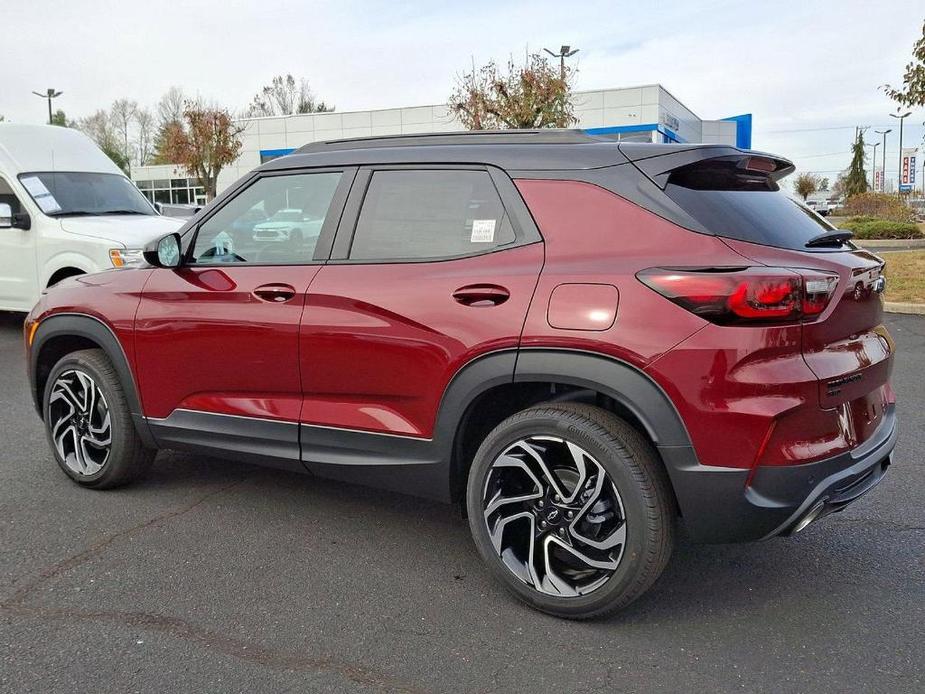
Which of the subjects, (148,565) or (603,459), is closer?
(603,459)

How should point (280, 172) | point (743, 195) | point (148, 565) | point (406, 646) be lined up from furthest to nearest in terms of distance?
point (280, 172) → point (148, 565) → point (743, 195) → point (406, 646)

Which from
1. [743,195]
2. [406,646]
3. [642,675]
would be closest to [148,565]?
[406,646]

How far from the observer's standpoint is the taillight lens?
106 inches

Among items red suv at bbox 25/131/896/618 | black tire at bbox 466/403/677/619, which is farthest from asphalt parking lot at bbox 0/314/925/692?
red suv at bbox 25/131/896/618

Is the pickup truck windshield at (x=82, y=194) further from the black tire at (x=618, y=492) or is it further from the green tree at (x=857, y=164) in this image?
the green tree at (x=857, y=164)

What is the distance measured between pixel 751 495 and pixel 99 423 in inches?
126

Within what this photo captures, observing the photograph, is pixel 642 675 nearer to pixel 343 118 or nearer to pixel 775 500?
pixel 775 500

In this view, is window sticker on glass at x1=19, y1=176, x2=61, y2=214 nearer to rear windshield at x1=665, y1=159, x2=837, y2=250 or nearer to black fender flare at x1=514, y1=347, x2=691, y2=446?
black fender flare at x1=514, y1=347, x2=691, y2=446

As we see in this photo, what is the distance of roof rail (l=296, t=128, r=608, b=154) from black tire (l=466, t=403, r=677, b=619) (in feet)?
3.46

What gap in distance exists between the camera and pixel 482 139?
3449 mm

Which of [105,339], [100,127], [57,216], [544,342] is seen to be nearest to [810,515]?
[544,342]

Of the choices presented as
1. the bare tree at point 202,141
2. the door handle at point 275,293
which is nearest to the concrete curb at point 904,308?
the door handle at point 275,293

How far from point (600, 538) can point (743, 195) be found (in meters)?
1.35

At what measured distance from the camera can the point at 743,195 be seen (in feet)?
10.2
